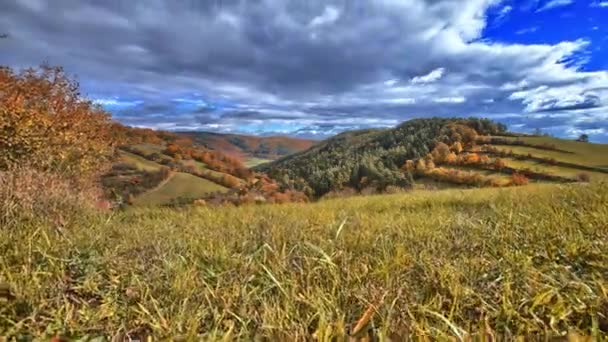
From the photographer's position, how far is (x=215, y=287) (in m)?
3.35

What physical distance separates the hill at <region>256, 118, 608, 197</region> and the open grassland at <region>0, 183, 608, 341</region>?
30551 mm

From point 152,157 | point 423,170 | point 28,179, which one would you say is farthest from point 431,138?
point 28,179

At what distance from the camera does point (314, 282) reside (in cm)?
329

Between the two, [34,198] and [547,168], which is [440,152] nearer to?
[547,168]

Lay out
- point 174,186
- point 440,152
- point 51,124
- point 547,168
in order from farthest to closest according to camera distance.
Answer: point 440,152
point 547,168
point 174,186
point 51,124

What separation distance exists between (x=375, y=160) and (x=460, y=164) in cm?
1133

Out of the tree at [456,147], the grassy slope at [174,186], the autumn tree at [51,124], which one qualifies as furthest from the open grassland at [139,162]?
the tree at [456,147]

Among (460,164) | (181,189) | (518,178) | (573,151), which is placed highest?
(181,189)

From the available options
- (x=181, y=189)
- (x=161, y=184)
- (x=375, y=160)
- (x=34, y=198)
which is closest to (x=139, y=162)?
(x=161, y=184)

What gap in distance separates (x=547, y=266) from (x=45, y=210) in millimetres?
5812

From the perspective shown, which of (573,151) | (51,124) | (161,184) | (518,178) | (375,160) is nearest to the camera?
(51,124)

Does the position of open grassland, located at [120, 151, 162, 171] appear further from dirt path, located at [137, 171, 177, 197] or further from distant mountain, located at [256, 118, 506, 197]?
distant mountain, located at [256, 118, 506, 197]

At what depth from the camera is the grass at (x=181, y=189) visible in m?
30.3

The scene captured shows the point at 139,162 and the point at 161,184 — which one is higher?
the point at 139,162
